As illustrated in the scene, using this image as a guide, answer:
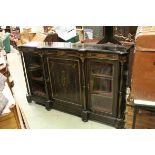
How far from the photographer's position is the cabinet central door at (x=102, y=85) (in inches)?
114

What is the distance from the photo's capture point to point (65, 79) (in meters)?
3.37

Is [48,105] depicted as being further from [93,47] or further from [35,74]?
[93,47]

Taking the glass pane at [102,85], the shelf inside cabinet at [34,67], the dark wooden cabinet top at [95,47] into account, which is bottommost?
the glass pane at [102,85]

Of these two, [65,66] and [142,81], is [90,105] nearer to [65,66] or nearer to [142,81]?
[65,66]

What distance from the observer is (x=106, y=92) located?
3.10 meters

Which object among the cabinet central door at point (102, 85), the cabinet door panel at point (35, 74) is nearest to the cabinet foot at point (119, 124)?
the cabinet central door at point (102, 85)

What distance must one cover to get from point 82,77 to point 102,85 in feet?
1.11

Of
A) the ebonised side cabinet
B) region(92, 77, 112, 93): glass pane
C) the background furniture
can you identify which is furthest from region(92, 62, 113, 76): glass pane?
the background furniture

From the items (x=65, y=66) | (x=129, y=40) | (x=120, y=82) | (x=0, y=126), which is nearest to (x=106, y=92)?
(x=120, y=82)

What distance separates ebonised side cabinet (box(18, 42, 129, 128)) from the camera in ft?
9.39

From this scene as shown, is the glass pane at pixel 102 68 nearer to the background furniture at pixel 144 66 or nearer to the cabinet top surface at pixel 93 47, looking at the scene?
the cabinet top surface at pixel 93 47
